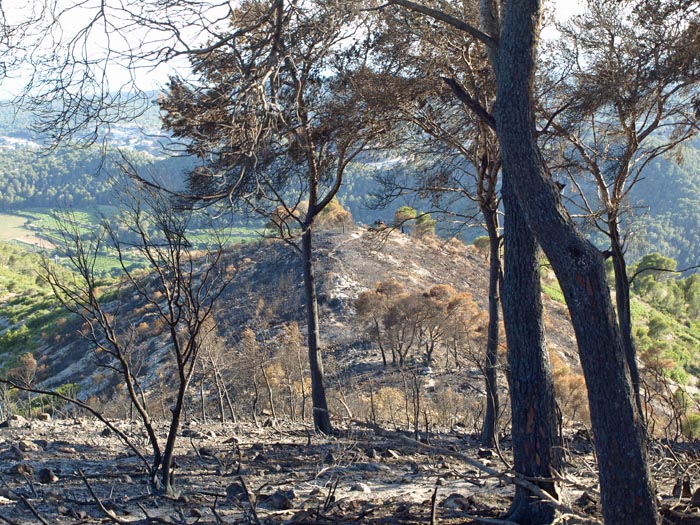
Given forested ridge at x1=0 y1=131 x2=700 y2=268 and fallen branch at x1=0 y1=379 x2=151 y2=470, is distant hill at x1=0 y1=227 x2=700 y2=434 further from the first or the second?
forested ridge at x1=0 y1=131 x2=700 y2=268

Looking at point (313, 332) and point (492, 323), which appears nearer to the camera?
point (492, 323)

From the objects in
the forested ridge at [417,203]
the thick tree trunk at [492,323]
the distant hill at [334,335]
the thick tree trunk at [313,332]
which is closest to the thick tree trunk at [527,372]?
the forested ridge at [417,203]

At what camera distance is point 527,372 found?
4.04m

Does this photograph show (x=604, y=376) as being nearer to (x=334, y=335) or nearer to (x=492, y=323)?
(x=492, y=323)

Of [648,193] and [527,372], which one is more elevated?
[648,193]

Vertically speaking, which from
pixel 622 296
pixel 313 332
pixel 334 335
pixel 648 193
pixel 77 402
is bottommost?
pixel 77 402

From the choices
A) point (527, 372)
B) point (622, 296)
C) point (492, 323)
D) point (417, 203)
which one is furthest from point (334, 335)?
point (527, 372)

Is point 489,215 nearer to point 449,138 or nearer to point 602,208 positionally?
point 449,138

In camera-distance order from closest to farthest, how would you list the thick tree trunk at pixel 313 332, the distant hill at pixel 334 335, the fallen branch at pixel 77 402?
the fallen branch at pixel 77 402 < the thick tree trunk at pixel 313 332 < the distant hill at pixel 334 335

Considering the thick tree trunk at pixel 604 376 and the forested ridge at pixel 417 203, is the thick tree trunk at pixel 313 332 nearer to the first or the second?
the forested ridge at pixel 417 203

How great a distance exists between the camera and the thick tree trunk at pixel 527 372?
3.89 m

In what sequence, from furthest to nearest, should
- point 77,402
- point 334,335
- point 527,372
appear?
1. point 334,335
2. point 527,372
3. point 77,402

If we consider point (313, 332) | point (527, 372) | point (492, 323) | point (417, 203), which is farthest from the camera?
point (417, 203)

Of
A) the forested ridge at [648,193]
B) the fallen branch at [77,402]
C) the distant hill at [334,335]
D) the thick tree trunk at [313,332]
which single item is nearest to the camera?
the fallen branch at [77,402]
